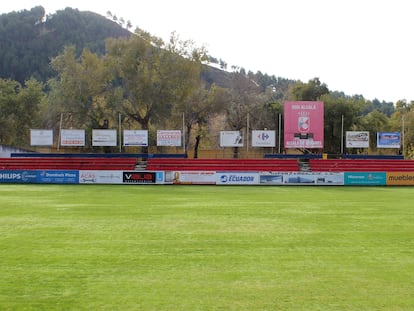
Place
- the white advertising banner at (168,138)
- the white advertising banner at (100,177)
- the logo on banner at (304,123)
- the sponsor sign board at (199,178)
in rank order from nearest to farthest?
the white advertising banner at (100,177) < the sponsor sign board at (199,178) < the logo on banner at (304,123) < the white advertising banner at (168,138)

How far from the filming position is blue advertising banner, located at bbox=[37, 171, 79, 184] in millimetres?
38844

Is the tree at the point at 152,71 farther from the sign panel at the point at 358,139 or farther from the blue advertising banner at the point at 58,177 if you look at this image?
the sign panel at the point at 358,139

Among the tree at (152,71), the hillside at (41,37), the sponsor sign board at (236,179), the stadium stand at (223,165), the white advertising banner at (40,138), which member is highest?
the hillside at (41,37)

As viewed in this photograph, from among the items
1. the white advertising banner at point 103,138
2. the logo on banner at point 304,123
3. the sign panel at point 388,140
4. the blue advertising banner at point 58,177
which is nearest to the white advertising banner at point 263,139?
the logo on banner at point 304,123

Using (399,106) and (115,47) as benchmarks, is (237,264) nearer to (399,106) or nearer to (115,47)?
(115,47)

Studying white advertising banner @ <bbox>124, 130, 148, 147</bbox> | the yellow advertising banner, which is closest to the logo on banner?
the yellow advertising banner

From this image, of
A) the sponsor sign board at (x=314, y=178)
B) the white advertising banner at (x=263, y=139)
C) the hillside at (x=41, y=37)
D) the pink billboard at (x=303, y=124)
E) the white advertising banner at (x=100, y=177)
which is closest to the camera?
the white advertising banner at (x=100, y=177)

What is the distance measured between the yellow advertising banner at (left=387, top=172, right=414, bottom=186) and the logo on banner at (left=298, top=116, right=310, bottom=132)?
795 centimetres

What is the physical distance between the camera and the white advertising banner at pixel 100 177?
38.7m

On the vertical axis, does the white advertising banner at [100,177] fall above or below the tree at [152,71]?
below

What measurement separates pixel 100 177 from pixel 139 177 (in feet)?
10.6

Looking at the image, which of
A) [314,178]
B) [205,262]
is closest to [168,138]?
[314,178]

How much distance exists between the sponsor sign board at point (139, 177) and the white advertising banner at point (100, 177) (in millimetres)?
496

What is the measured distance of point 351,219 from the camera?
51.3 ft
